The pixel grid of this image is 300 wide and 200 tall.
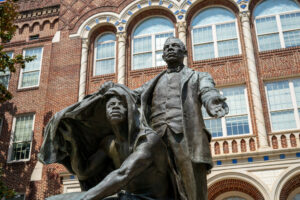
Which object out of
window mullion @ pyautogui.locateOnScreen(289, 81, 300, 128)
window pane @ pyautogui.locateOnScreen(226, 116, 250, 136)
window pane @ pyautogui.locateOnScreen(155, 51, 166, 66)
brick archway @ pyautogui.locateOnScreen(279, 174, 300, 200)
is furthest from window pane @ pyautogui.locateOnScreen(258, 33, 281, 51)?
→ brick archway @ pyautogui.locateOnScreen(279, 174, 300, 200)

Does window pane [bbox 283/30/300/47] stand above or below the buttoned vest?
above

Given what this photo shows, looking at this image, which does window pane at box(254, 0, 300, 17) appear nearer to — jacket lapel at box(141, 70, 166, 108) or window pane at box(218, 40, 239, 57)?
window pane at box(218, 40, 239, 57)

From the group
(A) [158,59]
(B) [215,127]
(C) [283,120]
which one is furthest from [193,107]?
(A) [158,59]

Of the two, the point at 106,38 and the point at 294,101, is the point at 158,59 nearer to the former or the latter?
the point at 106,38

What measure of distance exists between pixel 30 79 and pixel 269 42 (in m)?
11.7

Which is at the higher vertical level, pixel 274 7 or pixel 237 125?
pixel 274 7

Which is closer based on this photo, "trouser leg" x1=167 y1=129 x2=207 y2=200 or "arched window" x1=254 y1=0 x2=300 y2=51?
"trouser leg" x1=167 y1=129 x2=207 y2=200

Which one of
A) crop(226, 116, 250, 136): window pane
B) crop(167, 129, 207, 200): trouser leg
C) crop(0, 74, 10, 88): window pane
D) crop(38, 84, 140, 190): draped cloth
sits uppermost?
crop(0, 74, 10, 88): window pane

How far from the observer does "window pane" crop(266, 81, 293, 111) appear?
1550 centimetres

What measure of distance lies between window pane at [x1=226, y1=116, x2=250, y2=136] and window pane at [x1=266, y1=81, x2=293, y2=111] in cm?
123

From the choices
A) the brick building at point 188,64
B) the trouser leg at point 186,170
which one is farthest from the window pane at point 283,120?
the trouser leg at point 186,170

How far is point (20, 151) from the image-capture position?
1792 centimetres

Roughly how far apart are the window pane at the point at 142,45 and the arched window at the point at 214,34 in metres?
2.14

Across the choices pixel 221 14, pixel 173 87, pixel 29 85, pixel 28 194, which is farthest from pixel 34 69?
pixel 173 87
